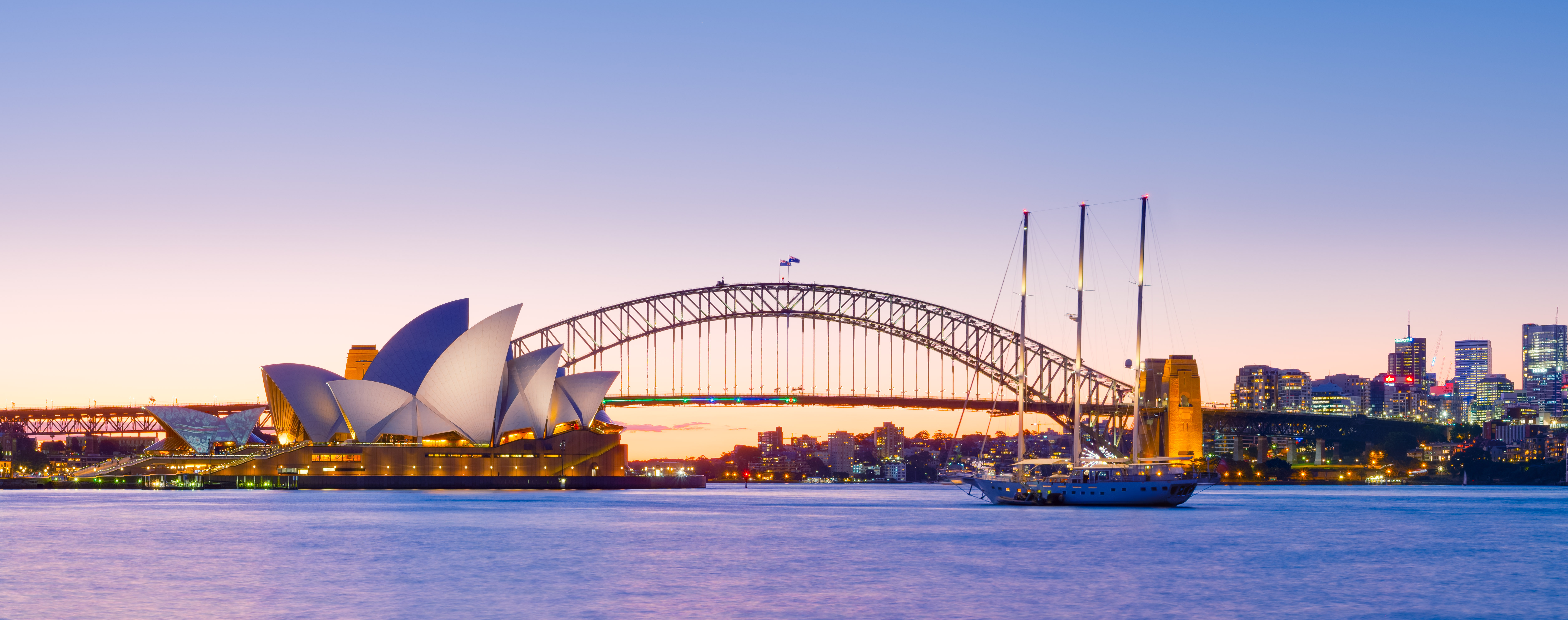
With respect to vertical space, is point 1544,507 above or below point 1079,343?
below

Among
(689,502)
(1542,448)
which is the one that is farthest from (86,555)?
(1542,448)

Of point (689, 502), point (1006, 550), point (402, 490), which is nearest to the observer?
point (1006, 550)

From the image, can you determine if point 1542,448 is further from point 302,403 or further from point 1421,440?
point 302,403

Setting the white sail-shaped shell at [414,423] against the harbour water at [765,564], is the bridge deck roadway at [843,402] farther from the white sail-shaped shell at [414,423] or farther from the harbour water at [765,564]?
the harbour water at [765,564]

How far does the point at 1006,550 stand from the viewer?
3781 centimetres

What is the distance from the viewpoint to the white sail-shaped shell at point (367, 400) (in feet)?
285

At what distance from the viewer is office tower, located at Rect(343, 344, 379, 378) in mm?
100688

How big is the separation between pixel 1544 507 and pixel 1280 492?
92.6 feet

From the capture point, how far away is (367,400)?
287 ft

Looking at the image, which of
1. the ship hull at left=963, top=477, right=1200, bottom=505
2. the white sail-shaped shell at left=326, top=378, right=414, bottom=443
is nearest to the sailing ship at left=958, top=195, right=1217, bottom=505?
the ship hull at left=963, top=477, right=1200, bottom=505

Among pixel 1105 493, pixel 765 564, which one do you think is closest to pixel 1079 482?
pixel 1105 493

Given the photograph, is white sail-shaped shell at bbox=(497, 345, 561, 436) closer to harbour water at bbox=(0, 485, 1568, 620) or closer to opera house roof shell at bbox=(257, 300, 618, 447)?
opera house roof shell at bbox=(257, 300, 618, 447)

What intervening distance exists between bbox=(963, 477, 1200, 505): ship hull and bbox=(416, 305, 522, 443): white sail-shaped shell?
98.9 feet

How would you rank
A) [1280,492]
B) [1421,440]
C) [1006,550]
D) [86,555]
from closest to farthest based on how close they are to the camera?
1. [86,555]
2. [1006,550]
3. [1280,492]
4. [1421,440]
